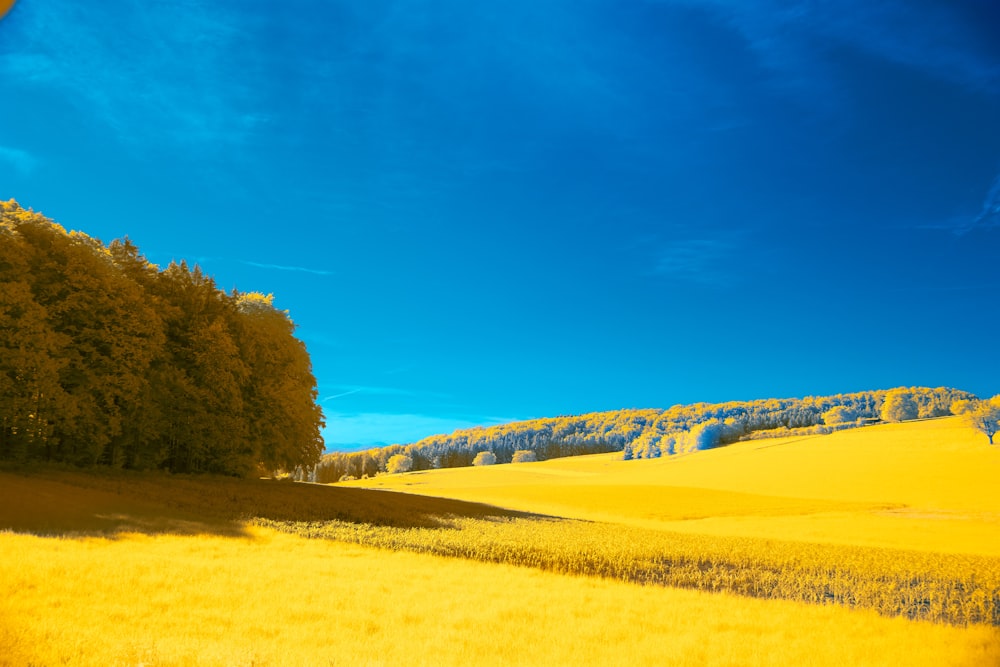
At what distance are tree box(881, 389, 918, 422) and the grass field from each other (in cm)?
11191

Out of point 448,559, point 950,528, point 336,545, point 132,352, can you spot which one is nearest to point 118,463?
point 132,352

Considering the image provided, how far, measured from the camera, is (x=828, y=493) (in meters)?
59.3

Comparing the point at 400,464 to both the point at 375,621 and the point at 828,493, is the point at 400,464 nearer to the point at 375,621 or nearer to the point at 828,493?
the point at 828,493

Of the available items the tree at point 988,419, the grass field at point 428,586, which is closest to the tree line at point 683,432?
the tree at point 988,419

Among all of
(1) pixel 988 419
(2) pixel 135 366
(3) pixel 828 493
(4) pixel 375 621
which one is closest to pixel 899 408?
(1) pixel 988 419

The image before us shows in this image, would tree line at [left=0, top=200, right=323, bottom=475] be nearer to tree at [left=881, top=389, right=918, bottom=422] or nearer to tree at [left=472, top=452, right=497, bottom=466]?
tree at [left=472, top=452, right=497, bottom=466]

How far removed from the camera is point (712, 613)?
12508mm

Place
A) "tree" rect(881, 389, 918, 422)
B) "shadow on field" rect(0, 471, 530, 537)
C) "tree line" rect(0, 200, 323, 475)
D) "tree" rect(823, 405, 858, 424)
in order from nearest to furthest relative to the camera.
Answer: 1. "shadow on field" rect(0, 471, 530, 537)
2. "tree line" rect(0, 200, 323, 475)
3. "tree" rect(881, 389, 918, 422)
4. "tree" rect(823, 405, 858, 424)

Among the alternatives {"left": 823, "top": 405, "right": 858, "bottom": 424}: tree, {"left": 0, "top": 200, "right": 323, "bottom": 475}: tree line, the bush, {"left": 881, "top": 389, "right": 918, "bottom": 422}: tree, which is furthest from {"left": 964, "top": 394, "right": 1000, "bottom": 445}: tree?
the bush

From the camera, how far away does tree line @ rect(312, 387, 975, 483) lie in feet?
449

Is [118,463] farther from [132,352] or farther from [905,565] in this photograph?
[905,565]

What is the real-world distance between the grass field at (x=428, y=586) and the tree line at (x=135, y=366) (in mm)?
3170

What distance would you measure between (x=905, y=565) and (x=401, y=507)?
2471cm

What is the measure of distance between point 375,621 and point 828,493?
58780 mm
